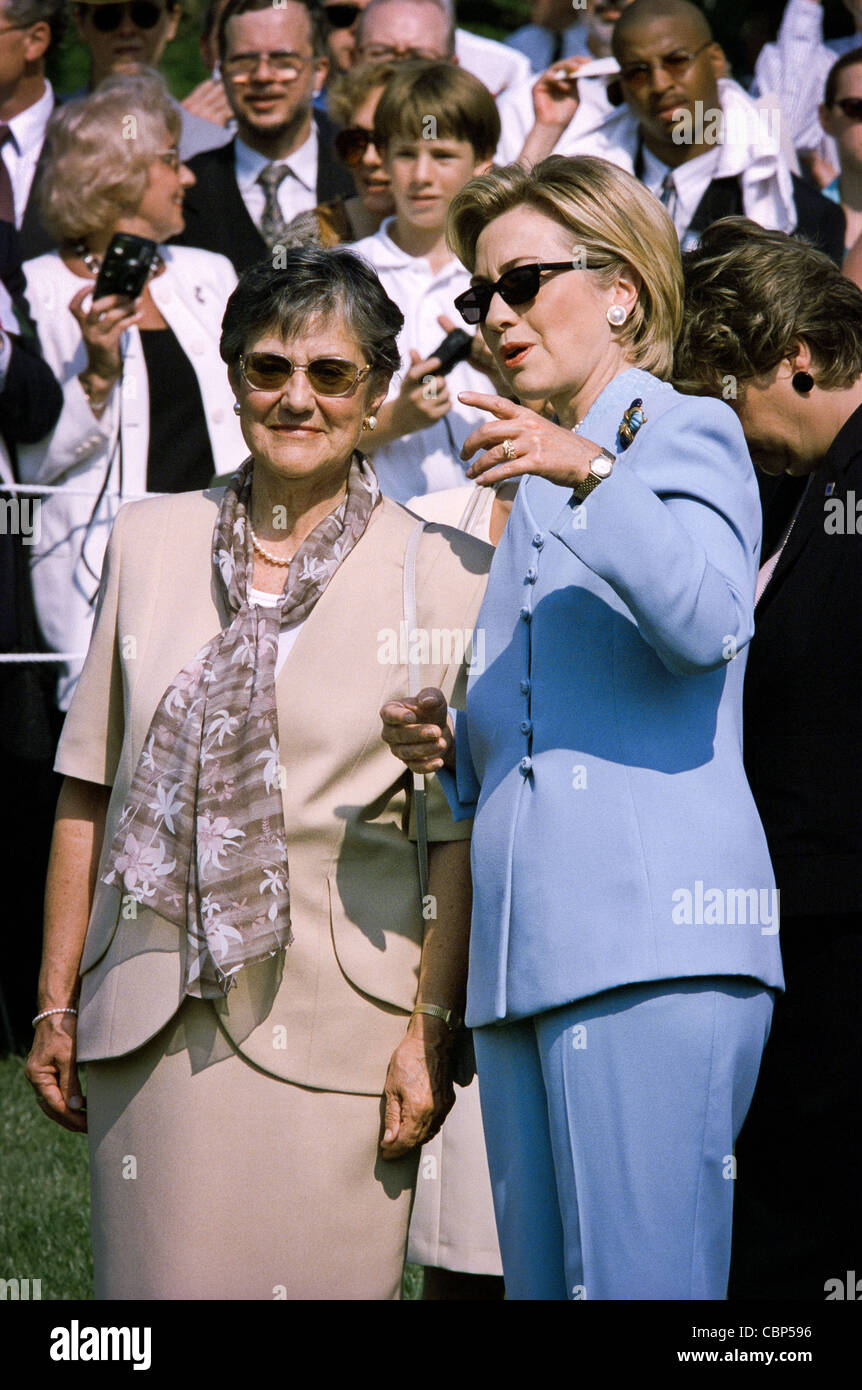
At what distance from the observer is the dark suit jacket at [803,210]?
6027 mm

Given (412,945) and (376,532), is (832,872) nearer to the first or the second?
(412,945)

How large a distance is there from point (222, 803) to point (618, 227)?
112 cm

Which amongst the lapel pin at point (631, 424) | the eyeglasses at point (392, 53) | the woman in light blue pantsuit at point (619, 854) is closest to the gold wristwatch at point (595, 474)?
the woman in light blue pantsuit at point (619, 854)

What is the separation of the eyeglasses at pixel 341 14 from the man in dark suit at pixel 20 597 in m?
2.33

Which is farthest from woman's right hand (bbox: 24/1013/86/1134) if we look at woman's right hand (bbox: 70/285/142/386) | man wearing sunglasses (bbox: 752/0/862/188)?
man wearing sunglasses (bbox: 752/0/862/188)

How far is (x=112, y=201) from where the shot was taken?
→ 5855 mm

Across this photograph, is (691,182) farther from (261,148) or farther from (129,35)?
(129,35)

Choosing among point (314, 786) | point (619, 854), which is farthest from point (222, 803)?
point (619, 854)

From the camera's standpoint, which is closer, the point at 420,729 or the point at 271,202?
the point at 420,729

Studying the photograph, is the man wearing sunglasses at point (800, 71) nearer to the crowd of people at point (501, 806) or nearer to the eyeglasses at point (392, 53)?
the eyeglasses at point (392, 53)

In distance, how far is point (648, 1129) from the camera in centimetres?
243

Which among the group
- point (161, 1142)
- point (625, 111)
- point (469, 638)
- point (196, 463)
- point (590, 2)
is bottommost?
point (161, 1142)
